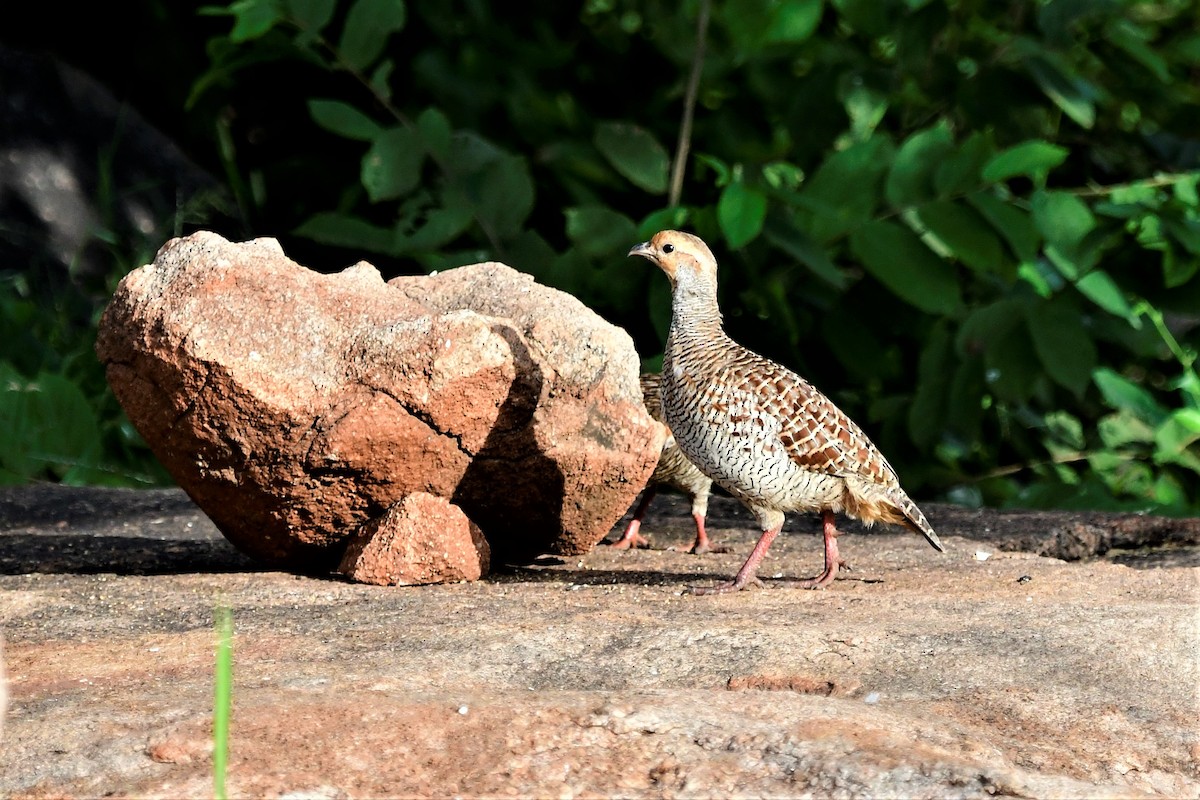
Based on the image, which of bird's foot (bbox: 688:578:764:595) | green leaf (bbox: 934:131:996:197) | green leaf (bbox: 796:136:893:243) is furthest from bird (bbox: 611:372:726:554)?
green leaf (bbox: 934:131:996:197)

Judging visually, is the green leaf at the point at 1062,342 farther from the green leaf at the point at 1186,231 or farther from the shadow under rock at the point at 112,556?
the shadow under rock at the point at 112,556

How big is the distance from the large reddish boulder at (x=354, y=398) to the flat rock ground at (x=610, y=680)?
238 millimetres

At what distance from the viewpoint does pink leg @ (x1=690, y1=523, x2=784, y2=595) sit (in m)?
4.47

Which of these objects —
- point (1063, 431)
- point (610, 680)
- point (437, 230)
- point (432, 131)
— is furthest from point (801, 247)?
point (610, 680)

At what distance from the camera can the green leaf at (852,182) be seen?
19.9ft

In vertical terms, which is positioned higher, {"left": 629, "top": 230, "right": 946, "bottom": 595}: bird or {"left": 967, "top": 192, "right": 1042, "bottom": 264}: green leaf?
{"left": 967, "top": 192, "right": 1042, "bottom": 264}: green leaf

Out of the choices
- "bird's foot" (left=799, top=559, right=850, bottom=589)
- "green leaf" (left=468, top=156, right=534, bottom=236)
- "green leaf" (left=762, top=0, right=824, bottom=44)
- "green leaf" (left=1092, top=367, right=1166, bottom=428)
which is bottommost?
"bird's foot" (left=799, top=559, right=850, bottom=589)

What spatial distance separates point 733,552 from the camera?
5352mm

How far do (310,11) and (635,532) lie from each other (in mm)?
2663

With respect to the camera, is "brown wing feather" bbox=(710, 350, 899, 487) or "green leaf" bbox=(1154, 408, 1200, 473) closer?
"brown wing feather" bbox=(710, 350, 899, 487)

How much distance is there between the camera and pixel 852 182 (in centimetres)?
609

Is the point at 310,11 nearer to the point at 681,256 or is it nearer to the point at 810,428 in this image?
the point at 681,256

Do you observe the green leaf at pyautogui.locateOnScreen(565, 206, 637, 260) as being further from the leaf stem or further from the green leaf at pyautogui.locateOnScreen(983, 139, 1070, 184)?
the green leaf at pyautogui.locateOnScreen(983, 139, 1070, 184)

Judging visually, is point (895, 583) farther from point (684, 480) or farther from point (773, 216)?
point (773, 216)
